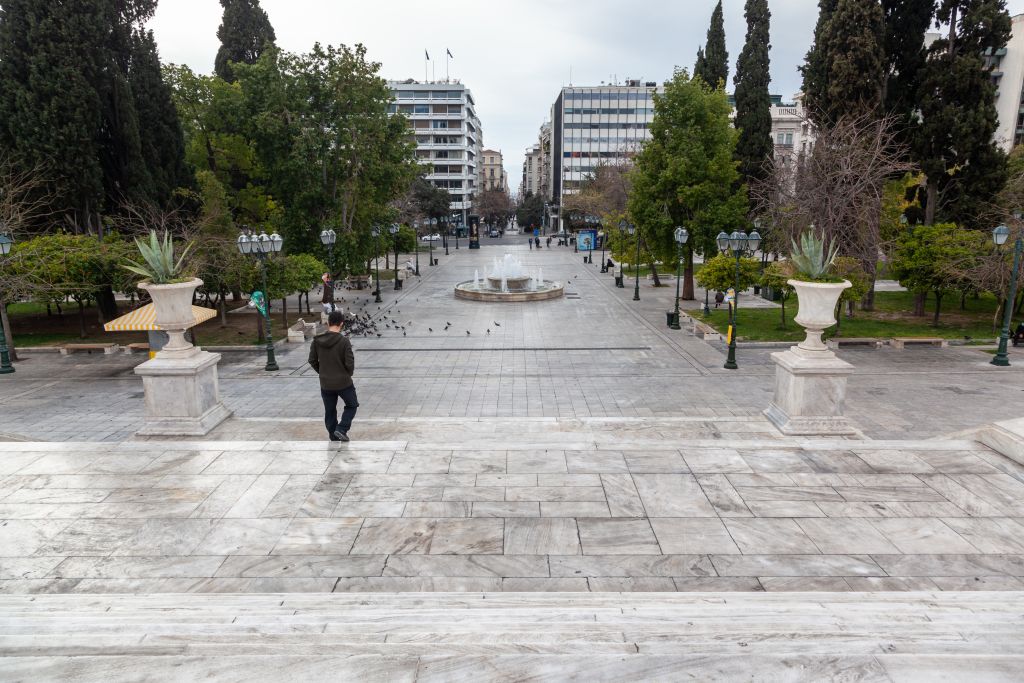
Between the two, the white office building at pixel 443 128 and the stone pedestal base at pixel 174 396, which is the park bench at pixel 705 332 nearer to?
the stone pedestal base at pixel 174 396

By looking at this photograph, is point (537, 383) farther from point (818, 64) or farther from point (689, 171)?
point (818, 64)

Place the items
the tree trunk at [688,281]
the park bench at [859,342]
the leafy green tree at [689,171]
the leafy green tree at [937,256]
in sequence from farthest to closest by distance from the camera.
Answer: the tree trunk at [688,281], the leafy green tree at [689,171], the leafy green tree at [937,256], the park bench at [859,342]

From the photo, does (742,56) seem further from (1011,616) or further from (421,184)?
(421,184)

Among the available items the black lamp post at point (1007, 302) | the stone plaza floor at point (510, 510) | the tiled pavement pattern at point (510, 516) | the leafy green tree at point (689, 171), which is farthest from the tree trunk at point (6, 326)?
the black lamp post at point (1007, 302)

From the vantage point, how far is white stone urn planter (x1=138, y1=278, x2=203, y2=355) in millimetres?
9203

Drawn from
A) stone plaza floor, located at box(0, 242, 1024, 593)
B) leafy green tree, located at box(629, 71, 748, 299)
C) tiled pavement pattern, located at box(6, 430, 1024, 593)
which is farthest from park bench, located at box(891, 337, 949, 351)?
tiled pavement pattern, located at box(6, 430, 1024, 593)

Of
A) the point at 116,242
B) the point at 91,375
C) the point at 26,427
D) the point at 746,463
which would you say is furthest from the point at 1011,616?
the point at 116,242

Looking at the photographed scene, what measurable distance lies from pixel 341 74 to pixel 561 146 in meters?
79.8

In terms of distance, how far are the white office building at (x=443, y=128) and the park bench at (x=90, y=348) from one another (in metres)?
77.1

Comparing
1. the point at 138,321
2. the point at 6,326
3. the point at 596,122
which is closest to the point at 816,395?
the point at 138,321

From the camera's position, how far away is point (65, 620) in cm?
456

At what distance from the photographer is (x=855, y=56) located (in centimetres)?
2317

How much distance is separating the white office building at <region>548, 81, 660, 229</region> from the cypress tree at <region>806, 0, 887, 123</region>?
76.2 metres

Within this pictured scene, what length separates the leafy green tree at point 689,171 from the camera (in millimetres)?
26469
